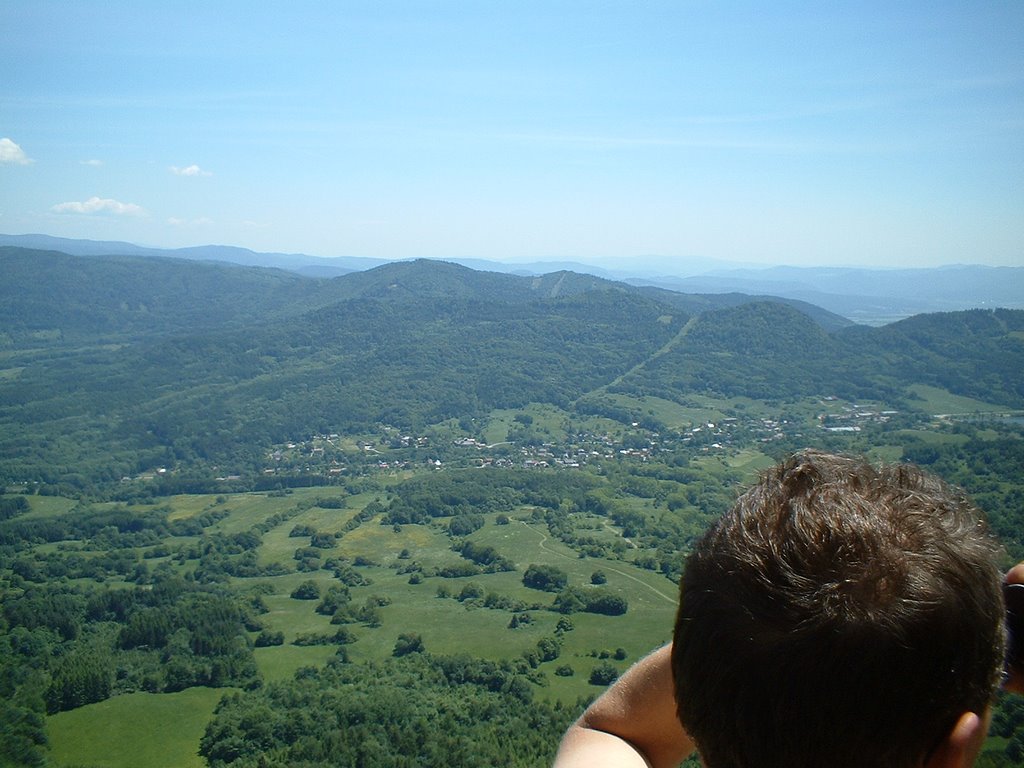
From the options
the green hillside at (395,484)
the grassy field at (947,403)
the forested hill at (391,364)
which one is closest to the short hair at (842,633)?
the green hillside at (395,484)

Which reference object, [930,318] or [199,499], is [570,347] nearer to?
[930,318]

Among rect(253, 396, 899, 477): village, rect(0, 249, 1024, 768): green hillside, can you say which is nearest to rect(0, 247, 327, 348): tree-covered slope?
rect(0, 249, 1024, 768): green hillside

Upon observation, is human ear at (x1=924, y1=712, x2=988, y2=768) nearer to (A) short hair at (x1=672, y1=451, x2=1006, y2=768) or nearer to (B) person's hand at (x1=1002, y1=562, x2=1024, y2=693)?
(A) short hair at (x1=672, y1=451, x2=1006, y2=768)

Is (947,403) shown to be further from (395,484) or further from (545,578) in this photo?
(545,578)

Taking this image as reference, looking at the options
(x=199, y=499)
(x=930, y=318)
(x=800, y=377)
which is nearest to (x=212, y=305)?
(x=199, y=499)

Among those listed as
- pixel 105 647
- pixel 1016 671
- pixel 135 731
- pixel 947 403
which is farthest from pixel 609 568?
pixel 947 403
